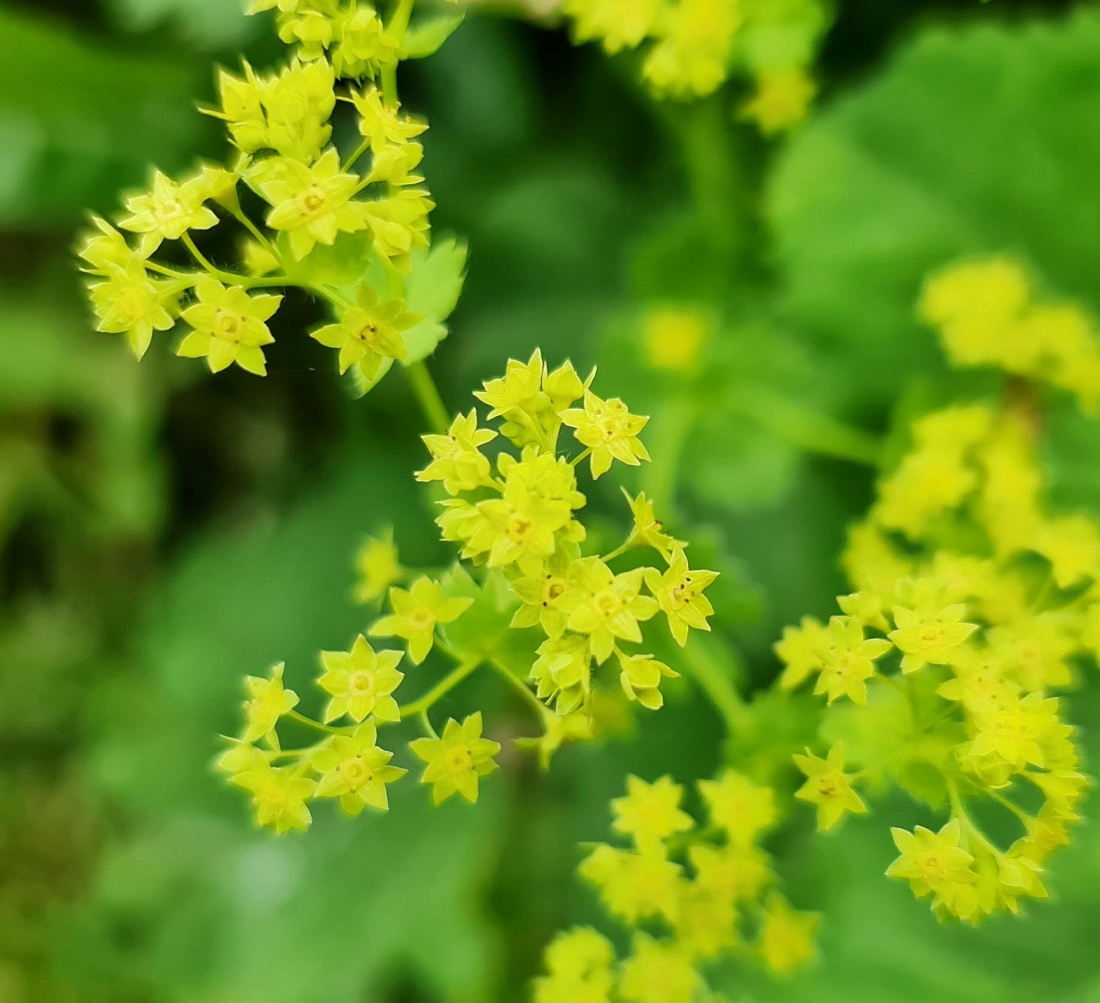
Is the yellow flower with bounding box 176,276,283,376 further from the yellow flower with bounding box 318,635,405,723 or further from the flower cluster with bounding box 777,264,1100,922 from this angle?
the flower cluster with bounding box 777,264,1100,922

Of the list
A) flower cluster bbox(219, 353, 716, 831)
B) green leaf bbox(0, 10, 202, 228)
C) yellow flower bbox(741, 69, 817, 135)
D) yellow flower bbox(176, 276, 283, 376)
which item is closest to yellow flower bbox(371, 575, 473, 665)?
flower cluster bbox(219, 353, 716, 831)

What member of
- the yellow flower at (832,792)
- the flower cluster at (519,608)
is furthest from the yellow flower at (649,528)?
the yellow flower at (832,792)

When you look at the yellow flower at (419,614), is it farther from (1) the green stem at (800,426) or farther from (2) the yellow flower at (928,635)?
(1) the green stem at (800,426)

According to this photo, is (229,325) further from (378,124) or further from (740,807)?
(740,807)

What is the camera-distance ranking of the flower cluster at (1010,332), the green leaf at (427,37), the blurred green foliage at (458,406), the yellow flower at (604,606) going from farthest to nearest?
the blurred green foliage at (458,406) → the flower cluster at (1010,332) → the green leaf at (427,37) → the yellow flower at (604,606)

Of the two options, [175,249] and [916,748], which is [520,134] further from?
[916,748]

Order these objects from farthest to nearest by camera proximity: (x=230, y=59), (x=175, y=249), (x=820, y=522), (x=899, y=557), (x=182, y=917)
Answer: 1. (x=182, y=917)
2. (x=230, y=59)
3. (x=820, y=522)
4. (x=175, y=249)
5. (x=899, y=557)

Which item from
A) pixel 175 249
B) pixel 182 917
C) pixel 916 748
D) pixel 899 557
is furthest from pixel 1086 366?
pixel 182 917
